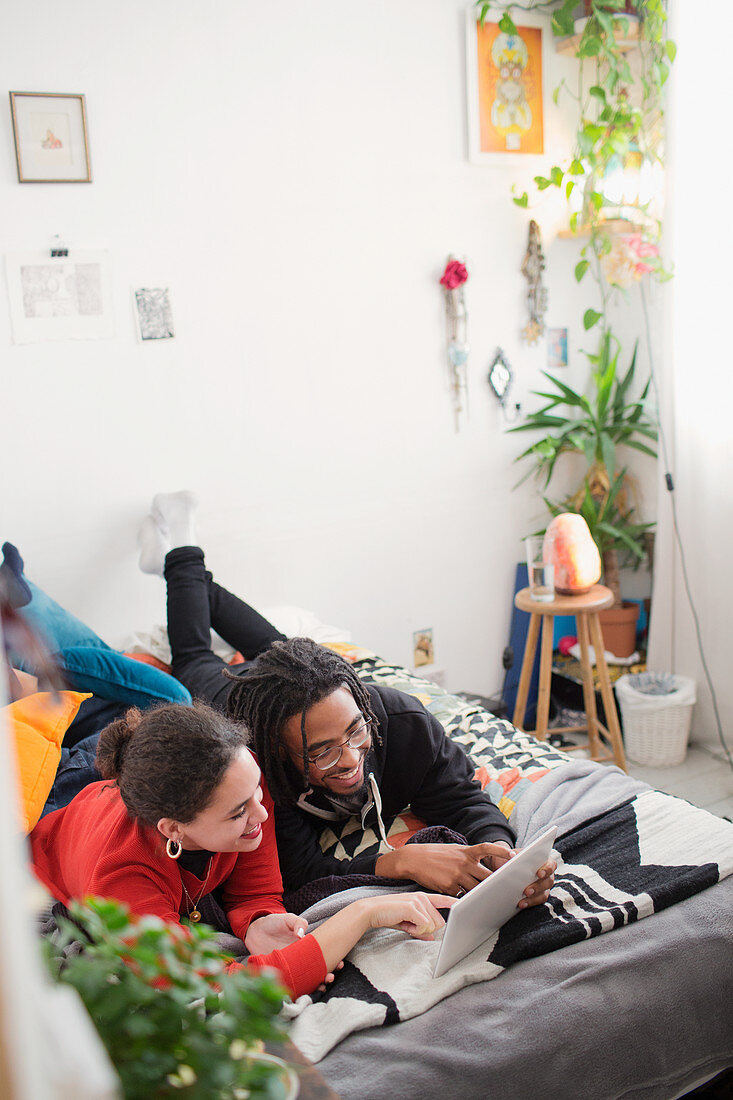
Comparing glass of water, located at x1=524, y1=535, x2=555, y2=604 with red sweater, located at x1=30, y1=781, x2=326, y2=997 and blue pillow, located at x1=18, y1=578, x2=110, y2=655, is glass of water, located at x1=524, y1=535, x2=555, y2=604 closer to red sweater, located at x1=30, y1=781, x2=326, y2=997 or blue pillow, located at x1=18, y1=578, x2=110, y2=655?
blue pillow, located at x1=18, y1=578, x2=110, y2=655

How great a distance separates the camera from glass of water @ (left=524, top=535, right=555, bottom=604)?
8.55 feet

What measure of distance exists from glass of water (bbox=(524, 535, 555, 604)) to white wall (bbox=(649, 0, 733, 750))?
0.49 metres

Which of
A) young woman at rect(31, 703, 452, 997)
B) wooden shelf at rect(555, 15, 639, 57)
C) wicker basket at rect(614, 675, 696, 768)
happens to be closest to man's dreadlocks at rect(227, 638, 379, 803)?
young woman at rect(31, 703, 452, 997)

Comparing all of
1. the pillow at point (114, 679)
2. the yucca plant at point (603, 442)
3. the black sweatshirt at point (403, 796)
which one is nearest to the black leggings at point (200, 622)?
the pillow at point (114, 679)

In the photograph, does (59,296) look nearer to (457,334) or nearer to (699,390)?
(457,334)

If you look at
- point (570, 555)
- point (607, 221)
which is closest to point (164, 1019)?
point (570, 555)

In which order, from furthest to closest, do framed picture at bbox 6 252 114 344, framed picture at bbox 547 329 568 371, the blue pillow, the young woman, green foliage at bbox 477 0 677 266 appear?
1. framed picture at bbox 547 329 568 371
2. green foliage at bbox 477 0 677 266
3. framed picture at bbox 6 252 114 344
4. the blue pillow
5. the young woman

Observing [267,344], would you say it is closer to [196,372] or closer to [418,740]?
[196,372]

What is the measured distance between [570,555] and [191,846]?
5.19 ft

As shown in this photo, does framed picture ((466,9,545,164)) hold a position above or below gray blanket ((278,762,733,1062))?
above

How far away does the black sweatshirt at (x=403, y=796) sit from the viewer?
1533 mm

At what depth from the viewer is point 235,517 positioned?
272 cm

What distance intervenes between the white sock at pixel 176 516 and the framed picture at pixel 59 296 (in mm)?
482

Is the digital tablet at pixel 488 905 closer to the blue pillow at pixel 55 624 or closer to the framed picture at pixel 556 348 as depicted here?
the blue pillow at pixel 55 624
